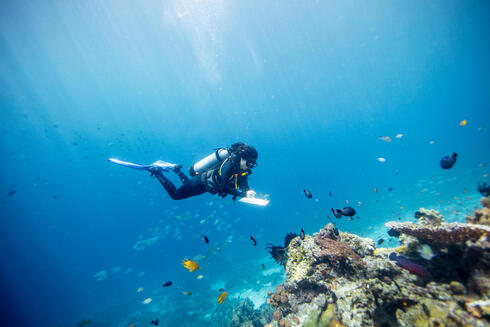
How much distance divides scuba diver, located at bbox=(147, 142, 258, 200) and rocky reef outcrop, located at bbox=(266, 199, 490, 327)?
272 cm

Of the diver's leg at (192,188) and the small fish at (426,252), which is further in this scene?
the diver's leg at (192,188)

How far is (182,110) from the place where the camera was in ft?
191

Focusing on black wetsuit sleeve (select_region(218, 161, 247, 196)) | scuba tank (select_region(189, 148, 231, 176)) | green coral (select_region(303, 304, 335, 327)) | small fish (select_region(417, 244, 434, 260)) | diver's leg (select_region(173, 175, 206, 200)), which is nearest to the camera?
green coral (select_region(303, 304, 335, 327))

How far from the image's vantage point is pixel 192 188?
292 inches

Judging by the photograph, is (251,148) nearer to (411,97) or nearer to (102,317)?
(102,317)

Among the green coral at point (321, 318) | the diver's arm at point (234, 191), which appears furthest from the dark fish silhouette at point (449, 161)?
the diver's arm at point (234, 191)

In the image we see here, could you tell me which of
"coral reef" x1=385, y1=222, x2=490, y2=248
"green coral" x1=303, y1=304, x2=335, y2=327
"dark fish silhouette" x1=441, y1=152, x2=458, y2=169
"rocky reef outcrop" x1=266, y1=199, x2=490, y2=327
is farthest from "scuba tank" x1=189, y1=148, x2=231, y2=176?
"dark fish silhouette" x1=441, y1=152, x2=458, y2=169

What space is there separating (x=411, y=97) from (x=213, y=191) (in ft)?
416

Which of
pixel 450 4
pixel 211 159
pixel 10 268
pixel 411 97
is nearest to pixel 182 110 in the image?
pixel 211 159

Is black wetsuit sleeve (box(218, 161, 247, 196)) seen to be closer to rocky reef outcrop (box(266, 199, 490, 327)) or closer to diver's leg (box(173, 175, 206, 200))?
diver's leg (box(173, 175, 206, 200))

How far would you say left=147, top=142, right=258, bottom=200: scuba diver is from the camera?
5.79 metres

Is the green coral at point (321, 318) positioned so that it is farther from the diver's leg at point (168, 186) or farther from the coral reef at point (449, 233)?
the diver's leg at point (168, 186)

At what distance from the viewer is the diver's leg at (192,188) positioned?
23.9 ft

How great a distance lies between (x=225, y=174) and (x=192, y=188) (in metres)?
2.35
